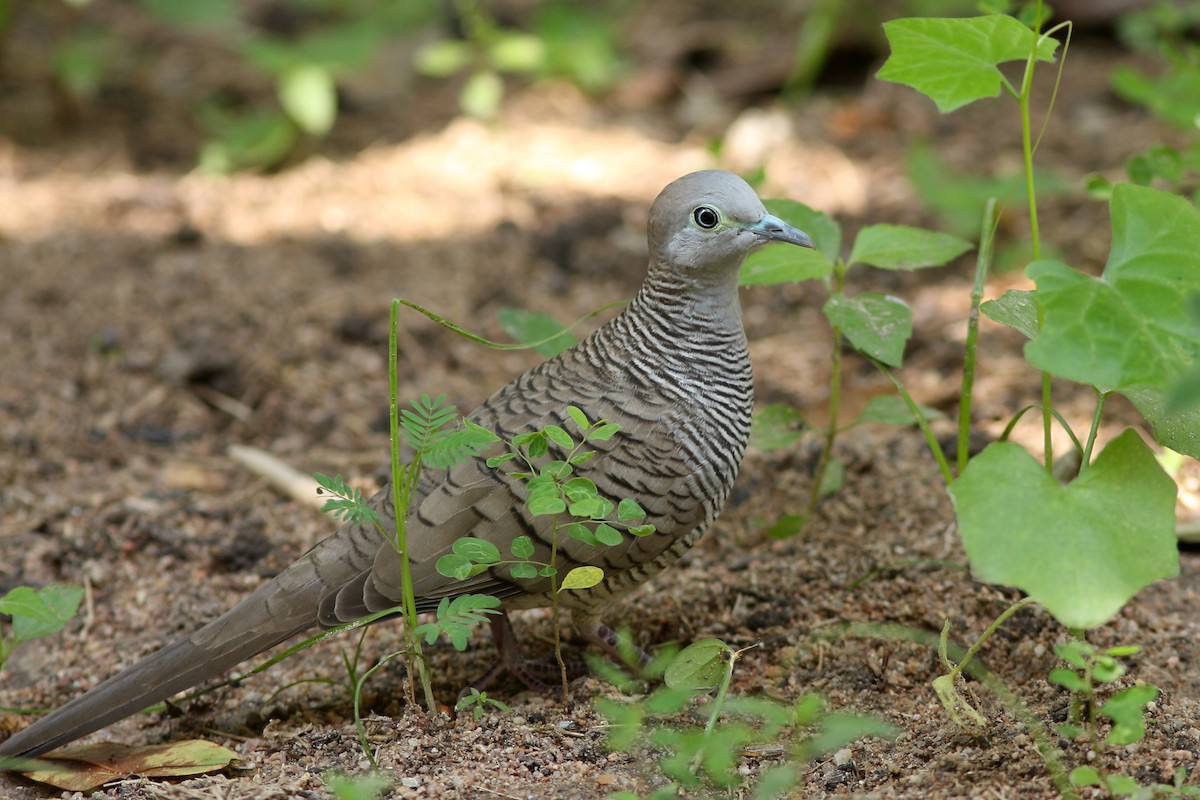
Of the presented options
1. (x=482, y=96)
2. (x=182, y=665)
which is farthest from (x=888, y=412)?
(x=482, y=96)

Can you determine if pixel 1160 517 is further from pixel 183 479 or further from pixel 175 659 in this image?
pixel 183 479

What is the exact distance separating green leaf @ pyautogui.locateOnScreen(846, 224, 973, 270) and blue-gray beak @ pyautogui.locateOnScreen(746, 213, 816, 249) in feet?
0.73

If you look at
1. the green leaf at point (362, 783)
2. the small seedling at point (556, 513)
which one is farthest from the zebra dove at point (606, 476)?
the green leaf at point (362, 783)

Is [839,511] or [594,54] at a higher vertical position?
[594,54]

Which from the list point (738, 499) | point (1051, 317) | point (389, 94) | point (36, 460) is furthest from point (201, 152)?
point (1051, 317)

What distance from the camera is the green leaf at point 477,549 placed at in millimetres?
2893

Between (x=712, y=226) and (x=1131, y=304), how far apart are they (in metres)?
1.24

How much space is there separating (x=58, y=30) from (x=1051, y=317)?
286 inches

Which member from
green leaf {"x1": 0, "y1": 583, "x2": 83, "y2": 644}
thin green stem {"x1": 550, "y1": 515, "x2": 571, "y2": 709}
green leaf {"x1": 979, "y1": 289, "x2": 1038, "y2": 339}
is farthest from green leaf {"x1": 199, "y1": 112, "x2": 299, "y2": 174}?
green leaf {"x1": 979, "y1": 289, "x2": 1038, "y2": 339}

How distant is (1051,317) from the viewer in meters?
2.35

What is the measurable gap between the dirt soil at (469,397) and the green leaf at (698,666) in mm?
234

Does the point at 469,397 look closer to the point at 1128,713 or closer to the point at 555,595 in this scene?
the point at 555,595

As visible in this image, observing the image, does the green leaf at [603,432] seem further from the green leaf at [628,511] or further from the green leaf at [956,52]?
the green leaf at [956,52]

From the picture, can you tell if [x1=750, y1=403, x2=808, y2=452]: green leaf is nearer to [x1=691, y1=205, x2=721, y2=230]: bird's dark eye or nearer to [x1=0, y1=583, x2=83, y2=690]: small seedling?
[x1=691, y1=205, x2=721, y2=230]: bird's dark eye
